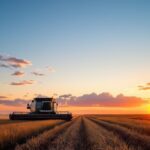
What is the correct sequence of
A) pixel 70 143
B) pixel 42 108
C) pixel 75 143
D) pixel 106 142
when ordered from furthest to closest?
pixel 42 108
pixel 75 143
pixel 106 142
pixel 70 143

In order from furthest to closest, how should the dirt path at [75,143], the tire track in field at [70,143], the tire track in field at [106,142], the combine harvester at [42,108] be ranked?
the combine harvester at [42,108], the tire track in field at [70,143], the dirt path at [75,143], the tire track in field at [106,142]

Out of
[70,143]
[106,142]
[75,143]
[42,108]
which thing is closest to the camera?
[70,143]

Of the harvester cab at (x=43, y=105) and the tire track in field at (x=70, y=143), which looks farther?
the harvester cab at (x=43, y=105)

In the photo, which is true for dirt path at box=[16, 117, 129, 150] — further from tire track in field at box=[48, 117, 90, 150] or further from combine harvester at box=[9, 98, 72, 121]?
combine harvester at box=[9, 98, 72, 121]

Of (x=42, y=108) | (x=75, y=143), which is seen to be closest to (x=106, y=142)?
(x=75, y=143)

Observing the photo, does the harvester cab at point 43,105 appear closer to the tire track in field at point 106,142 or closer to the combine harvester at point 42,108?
the combine harvester at point 42,108

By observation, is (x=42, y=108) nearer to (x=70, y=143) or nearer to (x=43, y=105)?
(x=43, y=105)

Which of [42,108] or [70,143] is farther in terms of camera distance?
[42,108]

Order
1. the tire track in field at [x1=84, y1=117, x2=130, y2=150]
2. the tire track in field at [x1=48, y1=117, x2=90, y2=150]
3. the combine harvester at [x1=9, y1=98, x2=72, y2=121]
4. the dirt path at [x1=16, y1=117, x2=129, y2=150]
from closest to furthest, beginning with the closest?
the tire track in field at [x1=84, y1=117, x2=130, y2=150] → the dirt path at [x1=16, y1=117, x2=129, y2=150] → the tire track in field at [x1=48, y1=117, x2=90, y2=150] → the combine harvester at [x1=9, y1=98, x2=72, y2=121]

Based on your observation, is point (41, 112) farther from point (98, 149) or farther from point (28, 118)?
point (98, 149)

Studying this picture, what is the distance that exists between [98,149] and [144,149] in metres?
1.97

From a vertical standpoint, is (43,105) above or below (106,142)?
above

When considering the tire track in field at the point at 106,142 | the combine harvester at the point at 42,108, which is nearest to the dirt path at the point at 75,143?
the tire track in field at the point at 106,142

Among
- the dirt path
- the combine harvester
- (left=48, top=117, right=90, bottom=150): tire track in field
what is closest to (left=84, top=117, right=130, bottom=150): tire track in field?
the dirt path
